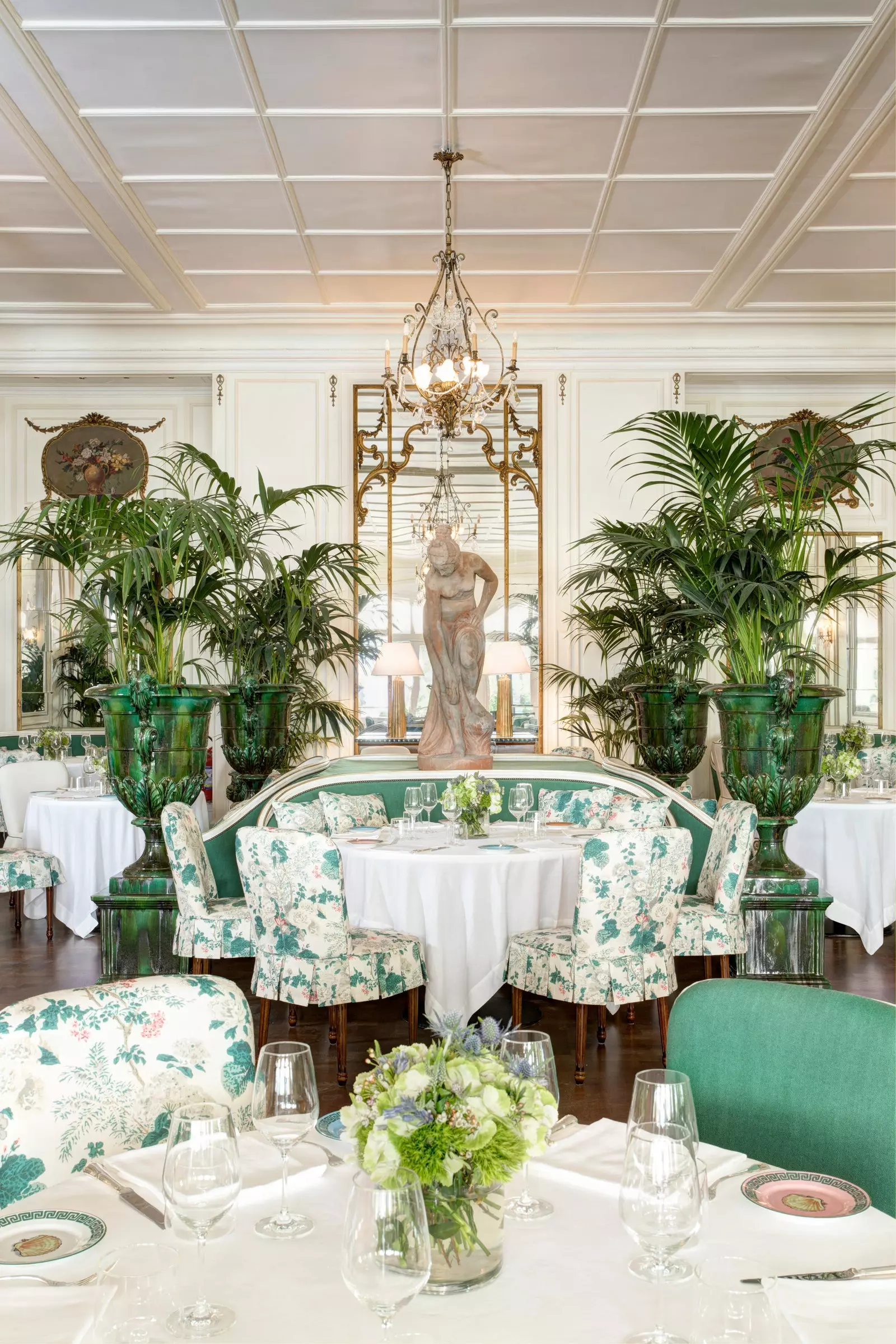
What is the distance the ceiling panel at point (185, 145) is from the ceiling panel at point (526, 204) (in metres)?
1.22

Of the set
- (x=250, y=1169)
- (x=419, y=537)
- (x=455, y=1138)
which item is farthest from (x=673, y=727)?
(x=455, y=1138)

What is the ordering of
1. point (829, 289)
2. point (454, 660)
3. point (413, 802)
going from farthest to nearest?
1. point (829, 289)
2. point (454, 660)
3. point (413, 802)

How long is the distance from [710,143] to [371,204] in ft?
6.74

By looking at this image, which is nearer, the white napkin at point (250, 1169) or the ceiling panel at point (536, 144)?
the white napkin at point (250, 1169)

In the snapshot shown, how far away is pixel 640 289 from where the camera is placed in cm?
809

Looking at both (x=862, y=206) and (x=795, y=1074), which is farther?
(x=862, y=206)

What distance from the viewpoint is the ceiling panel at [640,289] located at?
7875mm

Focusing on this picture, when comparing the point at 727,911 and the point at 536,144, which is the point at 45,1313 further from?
the point at 536,144

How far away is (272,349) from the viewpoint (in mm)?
8789

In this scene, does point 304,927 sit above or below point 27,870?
above

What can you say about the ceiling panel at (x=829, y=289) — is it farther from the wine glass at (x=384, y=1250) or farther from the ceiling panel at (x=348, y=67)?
the wine glass at (x=384, y=1250)

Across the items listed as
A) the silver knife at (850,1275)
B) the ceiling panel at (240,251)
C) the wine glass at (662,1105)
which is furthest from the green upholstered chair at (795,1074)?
the ceiling panel at (240,251)

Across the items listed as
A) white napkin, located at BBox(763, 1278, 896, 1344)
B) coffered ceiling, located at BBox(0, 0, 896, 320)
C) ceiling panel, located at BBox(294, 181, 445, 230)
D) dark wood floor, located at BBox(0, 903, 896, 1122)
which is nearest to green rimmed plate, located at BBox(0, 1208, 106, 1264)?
white napkin, located at BBox(763, 1278, 896, 1344)

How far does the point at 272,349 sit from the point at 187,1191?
8.45 m
